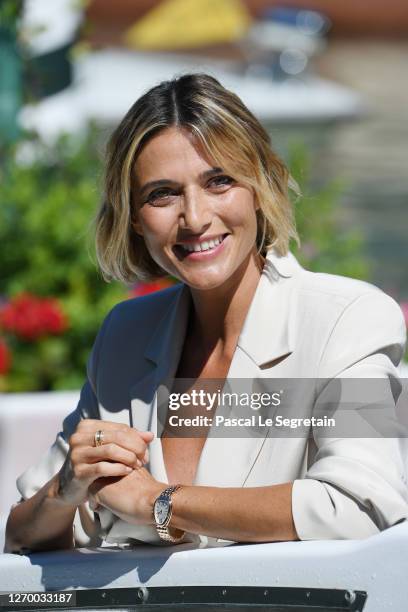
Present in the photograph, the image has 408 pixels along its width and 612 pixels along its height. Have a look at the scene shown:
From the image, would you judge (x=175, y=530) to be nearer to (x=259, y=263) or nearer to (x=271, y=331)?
(x=271, y=331)

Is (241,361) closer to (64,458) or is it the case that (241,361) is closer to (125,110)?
Result: (64,458)

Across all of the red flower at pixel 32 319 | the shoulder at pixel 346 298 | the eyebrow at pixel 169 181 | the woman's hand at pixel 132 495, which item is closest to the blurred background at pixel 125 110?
the red flower at pixel 32 319

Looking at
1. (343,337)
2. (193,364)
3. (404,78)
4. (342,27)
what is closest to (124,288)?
(193,364)

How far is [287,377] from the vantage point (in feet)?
7.02

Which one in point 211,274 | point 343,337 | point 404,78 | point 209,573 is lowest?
point 209,573

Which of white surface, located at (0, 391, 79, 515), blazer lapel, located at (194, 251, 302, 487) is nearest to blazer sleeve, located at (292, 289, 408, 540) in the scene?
blazer lapel, located at (194, 251, 302, 487)

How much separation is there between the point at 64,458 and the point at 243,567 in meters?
0.58

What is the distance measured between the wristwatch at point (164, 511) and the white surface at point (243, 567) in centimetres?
3

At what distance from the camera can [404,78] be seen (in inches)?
→ 690

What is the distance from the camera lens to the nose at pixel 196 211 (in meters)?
2.16

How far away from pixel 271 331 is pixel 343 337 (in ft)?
0.61

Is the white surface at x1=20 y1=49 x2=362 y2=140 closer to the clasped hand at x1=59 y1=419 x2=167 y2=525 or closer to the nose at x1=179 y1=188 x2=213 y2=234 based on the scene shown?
the nose at x1=179 y1=188 x2=213 y2=234

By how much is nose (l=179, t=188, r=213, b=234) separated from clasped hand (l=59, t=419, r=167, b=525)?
375 millimetres

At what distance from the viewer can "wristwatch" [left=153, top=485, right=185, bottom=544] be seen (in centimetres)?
202
